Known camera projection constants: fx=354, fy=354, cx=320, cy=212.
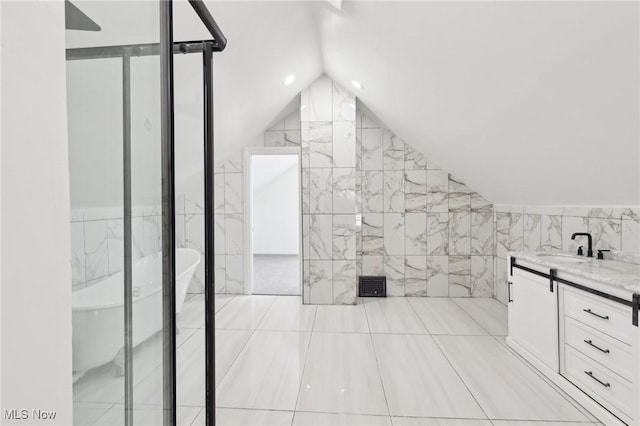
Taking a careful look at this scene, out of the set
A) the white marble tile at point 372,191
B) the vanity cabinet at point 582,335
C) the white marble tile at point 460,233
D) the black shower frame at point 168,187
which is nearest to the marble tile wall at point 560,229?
the white marble tile at point 460,233

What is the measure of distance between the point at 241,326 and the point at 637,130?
3.49 metres

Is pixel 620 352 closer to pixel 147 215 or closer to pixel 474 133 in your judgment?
pixel 474 133

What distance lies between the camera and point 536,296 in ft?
8.84

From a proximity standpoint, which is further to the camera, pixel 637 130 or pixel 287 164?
pixel 287 164

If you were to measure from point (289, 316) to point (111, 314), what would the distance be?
351cm

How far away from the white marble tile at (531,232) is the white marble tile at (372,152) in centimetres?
193

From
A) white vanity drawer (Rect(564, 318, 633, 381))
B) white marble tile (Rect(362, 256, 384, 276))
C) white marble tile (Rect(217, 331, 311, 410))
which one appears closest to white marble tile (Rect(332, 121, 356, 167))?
white marble tile (Rect(362, 256, 384, 276))

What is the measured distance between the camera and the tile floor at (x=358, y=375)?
1.14 meters

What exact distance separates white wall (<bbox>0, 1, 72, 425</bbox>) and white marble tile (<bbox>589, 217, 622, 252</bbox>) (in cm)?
348

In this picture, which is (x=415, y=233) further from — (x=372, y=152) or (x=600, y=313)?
(x=600, y=313)

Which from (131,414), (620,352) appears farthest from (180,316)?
(620,352)

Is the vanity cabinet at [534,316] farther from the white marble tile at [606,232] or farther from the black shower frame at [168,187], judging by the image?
the black shower frame at [168,187]

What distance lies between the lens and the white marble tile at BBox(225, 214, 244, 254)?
500 centimetres

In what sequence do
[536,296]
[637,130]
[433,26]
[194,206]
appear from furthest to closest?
[536,296]
[433,26]
[637,130]
[194,206]
